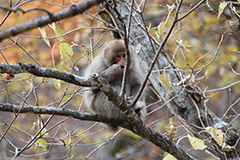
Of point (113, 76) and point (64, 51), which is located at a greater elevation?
point (64, 51)

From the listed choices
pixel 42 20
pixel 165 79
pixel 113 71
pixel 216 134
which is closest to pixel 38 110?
pixel 165 79

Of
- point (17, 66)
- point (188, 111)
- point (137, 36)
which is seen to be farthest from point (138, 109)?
point (17, 66)

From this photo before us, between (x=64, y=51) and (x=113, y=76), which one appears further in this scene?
(x=113, y=76)

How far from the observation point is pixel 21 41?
33.2ft

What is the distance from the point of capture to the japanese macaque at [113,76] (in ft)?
16.3

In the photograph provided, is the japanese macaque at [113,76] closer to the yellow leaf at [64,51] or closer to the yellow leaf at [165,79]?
the yellow leaf at [64,51]

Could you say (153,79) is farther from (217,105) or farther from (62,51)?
(217,105)

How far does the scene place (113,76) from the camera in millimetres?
5031

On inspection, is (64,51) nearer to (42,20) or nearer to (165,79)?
(165,79)

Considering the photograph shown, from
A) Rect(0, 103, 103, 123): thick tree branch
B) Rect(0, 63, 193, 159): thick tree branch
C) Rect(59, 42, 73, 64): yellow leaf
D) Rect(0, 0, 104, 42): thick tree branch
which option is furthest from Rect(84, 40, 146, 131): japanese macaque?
Rect(0, 0, 104, 42): thick tree branch

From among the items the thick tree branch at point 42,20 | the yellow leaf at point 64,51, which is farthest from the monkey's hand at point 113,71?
the thick tree branch at point 42,20

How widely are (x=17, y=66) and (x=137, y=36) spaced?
333cm

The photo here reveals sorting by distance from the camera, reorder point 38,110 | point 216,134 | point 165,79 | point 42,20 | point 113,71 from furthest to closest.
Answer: point 113,71 < point 216,134 < point 165,79 < point 38,110 < point 42,20

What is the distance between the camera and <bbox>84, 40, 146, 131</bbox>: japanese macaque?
4977 millimetres
